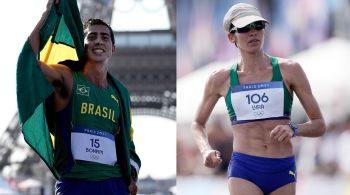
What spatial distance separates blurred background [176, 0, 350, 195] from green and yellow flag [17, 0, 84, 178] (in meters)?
4.51

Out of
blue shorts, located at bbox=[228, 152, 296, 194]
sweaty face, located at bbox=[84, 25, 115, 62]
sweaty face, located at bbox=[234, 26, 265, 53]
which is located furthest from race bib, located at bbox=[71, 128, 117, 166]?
sweaty face, located at bbox=[234, 26, 265, 53]

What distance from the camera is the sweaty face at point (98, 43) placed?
356cm

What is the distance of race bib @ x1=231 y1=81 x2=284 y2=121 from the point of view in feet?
12.0

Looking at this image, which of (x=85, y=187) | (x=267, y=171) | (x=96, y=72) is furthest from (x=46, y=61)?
(x=267, y=171)

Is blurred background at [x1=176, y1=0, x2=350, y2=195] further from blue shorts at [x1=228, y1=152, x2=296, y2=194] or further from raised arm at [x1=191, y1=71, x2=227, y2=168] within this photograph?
blue shorts at [x1=228, y1=152, x2=296, y2=194]

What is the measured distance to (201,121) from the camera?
13.1 feet

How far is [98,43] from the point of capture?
3.56m

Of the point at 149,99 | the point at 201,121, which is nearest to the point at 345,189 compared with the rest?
the point at 201,121

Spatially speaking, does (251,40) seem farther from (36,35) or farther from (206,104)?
(36,35)

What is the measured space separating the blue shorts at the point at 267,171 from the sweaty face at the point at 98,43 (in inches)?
33.2

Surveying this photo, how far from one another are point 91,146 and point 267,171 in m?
0.85

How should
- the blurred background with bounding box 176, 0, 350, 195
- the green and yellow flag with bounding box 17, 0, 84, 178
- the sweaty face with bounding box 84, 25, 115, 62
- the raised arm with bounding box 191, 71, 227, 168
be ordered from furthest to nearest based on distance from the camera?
the blurred background with bounding box 176, 0, 350, 195 → the raised arm with bounding box 191, 71, 227, 168 → the sweaty face with bounding box 84, 25, 115, 62 → the green and yellow flag with bounding box 17, 0, 84, 178

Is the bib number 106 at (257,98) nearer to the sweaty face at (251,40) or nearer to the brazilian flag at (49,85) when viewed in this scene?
the sweaty face at (251,40)

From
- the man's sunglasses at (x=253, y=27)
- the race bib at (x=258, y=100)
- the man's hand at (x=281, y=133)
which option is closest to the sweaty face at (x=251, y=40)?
the man's sunglasses at (x=253, y=27)
